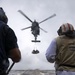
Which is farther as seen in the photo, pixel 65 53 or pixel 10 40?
pixel 65 53

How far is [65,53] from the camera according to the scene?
246 inches

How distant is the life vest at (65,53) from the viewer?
20.2ft

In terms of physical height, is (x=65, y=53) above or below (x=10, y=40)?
below

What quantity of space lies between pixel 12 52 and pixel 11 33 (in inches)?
11.4

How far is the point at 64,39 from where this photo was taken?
636 centimetres

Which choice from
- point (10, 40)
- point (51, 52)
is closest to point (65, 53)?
point (51, 52)

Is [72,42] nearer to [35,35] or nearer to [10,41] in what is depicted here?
[10,41]

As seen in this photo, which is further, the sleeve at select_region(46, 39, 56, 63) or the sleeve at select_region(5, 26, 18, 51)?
the sleeve at select_region(46, 39, 56, 63)

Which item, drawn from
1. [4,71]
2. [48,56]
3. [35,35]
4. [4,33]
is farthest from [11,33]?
[35,35]

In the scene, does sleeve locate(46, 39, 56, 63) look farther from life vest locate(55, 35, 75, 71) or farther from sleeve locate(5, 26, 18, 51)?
sleeve locate(5, 26, 18, 51)

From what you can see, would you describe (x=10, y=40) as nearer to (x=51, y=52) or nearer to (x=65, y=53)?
(x=51, y=52)

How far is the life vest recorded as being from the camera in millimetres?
6148

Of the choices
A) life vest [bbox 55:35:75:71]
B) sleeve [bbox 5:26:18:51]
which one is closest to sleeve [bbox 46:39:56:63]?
life vest [bbox 55:35:75:71]

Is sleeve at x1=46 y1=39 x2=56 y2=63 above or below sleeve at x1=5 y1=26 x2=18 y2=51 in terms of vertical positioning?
below
